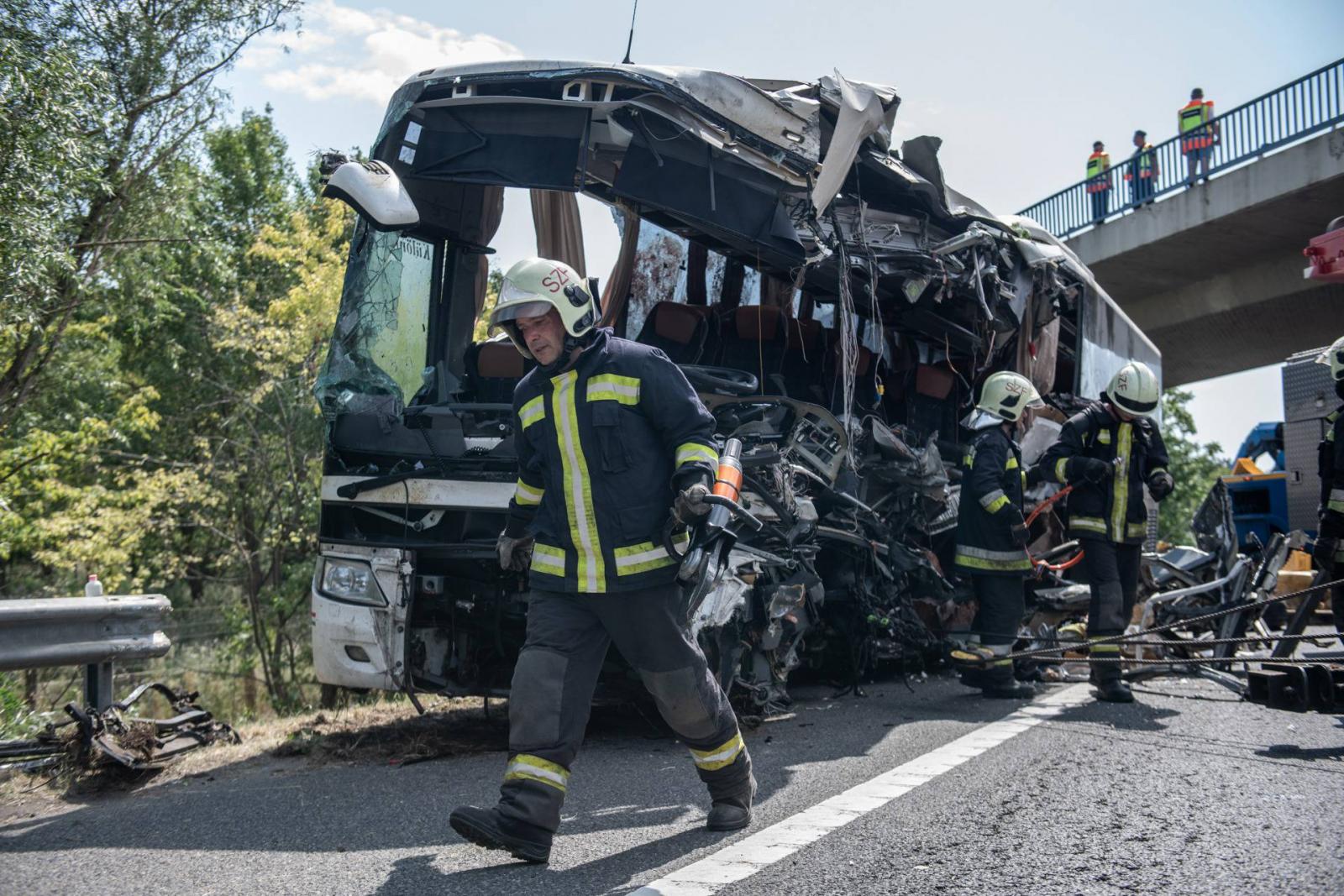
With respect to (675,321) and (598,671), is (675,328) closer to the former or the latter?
(675,321)

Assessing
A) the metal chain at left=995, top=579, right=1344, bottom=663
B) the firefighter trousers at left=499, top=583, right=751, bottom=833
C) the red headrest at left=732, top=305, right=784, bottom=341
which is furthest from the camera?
the red headrest at left=732, top=305, right=784, bottom=341

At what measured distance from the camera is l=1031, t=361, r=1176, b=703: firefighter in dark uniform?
6.89 metres

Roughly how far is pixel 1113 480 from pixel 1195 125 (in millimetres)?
12343

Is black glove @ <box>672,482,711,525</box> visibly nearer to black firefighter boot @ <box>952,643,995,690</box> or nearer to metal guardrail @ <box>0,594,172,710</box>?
metal guardrail @ <box>0,594,172,710</box>

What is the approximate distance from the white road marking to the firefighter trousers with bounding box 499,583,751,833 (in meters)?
0.24

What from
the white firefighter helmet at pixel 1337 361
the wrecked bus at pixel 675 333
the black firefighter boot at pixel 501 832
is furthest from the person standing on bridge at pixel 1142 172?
the black firefighter boot at pixel 501 832

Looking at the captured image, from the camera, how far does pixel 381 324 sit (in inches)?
229

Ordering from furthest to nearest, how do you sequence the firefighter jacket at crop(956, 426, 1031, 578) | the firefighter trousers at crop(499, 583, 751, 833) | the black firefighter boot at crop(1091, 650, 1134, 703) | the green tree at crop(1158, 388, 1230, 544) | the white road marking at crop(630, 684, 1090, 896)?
the green tree at crop(1158, 388, 1230, 544), the firefighter jacket at crop(956, 426, 1031, 578), the black firefighter boot at crop(1091, 650, 1134, 703), the firefighter trousers at crop(499, 583, 751, 833), the white road marking at crop(630, 684, 1090, 896)

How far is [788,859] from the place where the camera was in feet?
11.0

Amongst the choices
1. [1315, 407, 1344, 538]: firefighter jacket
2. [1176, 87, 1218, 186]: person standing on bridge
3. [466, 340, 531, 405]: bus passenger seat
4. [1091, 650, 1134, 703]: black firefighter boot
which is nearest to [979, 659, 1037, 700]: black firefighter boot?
[1091, 650, 1134, 703]: black firefighter boot

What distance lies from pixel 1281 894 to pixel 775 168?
3.72 metres

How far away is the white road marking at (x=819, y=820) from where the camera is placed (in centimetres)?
315

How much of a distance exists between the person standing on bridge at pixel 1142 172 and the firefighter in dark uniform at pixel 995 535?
40.8ft

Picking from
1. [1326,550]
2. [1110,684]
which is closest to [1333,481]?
[1326,550]
